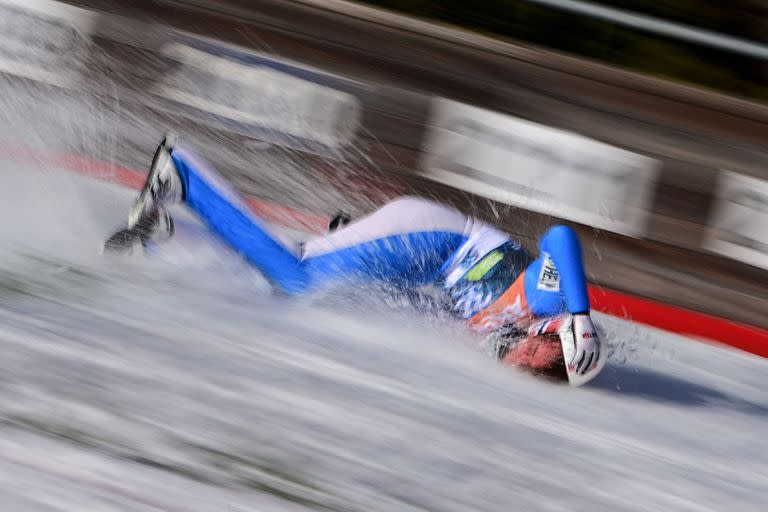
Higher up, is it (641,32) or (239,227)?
(641,32)

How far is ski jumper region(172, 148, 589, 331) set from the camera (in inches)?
107

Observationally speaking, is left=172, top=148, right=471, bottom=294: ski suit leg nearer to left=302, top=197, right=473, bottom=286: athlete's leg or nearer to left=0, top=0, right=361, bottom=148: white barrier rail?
left=302, top=197, right=473, bottom=286: athlete's leg

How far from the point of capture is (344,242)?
2838 millimetres

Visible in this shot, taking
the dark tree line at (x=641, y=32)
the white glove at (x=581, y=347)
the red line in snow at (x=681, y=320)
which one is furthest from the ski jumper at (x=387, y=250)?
the dark tree line at (x=641, y=32)

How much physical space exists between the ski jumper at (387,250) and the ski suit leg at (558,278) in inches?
4.0

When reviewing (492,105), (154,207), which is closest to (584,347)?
(154,207)

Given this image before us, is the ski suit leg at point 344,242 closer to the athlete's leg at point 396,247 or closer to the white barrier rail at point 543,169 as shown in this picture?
the athlete's leg at point 396,247

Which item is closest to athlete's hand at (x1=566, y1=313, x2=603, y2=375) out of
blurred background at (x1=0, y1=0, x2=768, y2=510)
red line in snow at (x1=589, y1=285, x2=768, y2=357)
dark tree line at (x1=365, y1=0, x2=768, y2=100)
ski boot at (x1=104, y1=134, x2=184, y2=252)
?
blurred background at (x1=0, y1=0, x2=768, y2=510)

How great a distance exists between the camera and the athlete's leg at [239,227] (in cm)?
280

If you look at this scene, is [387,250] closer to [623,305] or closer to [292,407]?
[292,407]

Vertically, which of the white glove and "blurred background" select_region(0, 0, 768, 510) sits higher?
"blurred background" select_region(0, 0, 768, 510)

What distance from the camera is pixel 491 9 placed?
403 centimetres

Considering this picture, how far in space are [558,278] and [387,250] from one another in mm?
461

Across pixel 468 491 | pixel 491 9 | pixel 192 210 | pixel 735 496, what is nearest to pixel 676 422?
pixel 735 496
